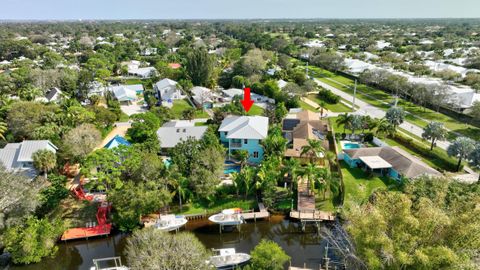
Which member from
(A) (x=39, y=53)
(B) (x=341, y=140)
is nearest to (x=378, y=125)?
(B) (x=341, y=140)

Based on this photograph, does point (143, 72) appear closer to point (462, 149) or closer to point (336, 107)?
point (336, 107)

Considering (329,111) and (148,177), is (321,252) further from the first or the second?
(329,111)

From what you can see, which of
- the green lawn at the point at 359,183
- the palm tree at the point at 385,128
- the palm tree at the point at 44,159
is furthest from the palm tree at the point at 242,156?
the palm tree at the point at 44,159

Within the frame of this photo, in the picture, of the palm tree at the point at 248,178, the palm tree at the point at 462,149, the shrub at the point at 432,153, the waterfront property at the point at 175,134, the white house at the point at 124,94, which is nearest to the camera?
the palm tree at the point at 248,178

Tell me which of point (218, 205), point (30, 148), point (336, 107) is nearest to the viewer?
point (218, 205)

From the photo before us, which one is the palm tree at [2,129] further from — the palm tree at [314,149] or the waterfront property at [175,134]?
the palm tree at [314,149]

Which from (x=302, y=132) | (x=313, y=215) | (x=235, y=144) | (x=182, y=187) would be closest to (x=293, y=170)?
(x=313, y=215)
